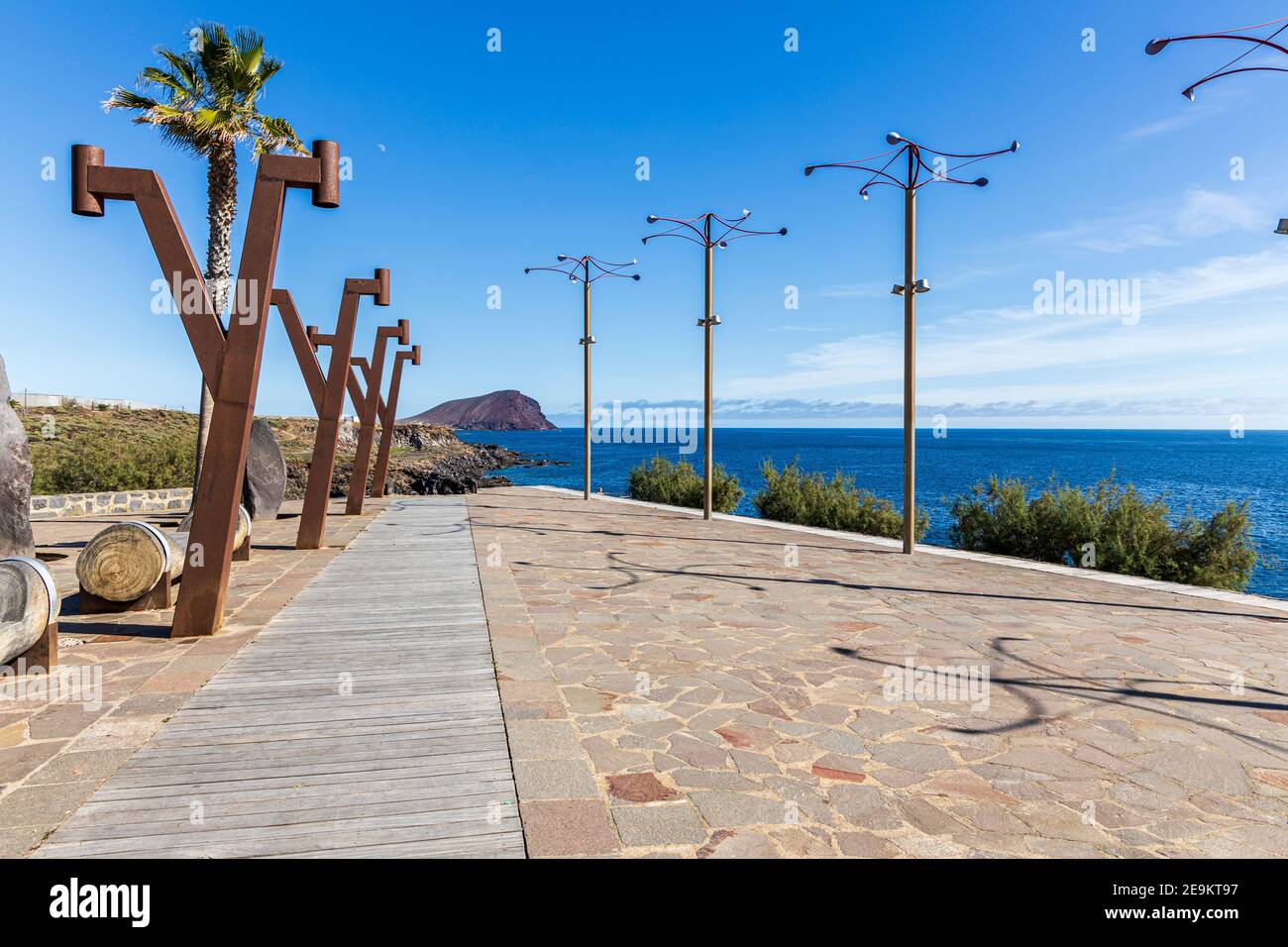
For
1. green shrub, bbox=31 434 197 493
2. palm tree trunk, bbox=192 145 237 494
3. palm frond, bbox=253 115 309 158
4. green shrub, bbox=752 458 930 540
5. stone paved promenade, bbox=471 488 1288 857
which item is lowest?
stone paved promenade, bbox=471 488 1288 857

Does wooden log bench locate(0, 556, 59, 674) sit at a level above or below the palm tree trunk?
below

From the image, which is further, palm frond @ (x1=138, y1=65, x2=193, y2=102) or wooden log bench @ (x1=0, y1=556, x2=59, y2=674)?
palm frond @ (x1=138, y1=65, x2=193, y2=102)

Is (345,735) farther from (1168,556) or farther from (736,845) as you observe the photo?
(1168,556)

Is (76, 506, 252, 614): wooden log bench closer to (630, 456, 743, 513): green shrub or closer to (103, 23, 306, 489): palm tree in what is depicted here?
(103, 23, 306, 489): palm tree

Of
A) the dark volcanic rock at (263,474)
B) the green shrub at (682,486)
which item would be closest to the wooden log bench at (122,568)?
the dark volcanic rock at (263,474)

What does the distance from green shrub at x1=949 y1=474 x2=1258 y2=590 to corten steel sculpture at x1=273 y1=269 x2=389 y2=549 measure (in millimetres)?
11906

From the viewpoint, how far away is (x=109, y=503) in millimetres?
17469

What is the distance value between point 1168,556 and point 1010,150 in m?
7.23

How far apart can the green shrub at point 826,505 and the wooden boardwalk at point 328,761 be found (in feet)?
40.0

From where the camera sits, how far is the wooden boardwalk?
10.2ft

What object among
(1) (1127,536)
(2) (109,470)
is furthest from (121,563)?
(2) (109,470)

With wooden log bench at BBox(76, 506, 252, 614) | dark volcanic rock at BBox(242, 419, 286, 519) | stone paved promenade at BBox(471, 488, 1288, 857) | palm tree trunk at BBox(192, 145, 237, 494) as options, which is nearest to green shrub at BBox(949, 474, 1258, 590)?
stone paved promenade at BBox(471, 488, 1288, 857)

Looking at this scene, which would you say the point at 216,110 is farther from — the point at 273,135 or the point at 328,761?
the point at 328,761
